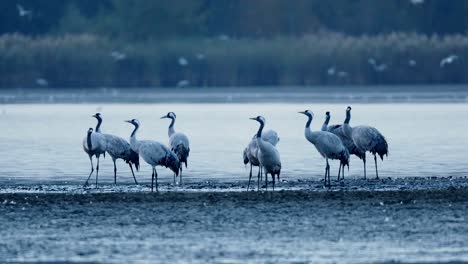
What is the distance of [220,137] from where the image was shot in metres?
32.4

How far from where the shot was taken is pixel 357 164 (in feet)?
82.5

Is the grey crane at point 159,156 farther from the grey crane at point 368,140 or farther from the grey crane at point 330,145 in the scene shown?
the grey crane at point 368,140

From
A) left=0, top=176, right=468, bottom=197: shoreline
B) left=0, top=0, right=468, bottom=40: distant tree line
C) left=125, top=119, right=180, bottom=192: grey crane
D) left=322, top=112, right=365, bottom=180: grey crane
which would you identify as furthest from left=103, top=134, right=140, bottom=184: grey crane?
left=0, top=0, right=468, bottom=40: distant tree line

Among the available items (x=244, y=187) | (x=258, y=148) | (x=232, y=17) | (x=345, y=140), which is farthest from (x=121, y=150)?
(x=232, y=17)

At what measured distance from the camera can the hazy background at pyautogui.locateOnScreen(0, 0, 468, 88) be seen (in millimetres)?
56406

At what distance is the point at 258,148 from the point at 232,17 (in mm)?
53429

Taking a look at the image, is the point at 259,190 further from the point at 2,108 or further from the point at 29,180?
the point at 2,108

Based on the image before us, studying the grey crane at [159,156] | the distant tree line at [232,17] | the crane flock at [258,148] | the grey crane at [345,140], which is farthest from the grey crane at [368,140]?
the distant tree line at [232,17]

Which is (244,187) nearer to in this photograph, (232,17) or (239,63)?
(239,63)

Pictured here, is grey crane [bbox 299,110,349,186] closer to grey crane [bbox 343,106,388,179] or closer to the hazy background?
grey crane [bbox 343,106,388,179]

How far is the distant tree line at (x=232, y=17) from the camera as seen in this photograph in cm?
6694

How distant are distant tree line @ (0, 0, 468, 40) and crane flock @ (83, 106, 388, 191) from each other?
4345cm

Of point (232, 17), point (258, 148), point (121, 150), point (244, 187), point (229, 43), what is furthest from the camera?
point (232, 17)

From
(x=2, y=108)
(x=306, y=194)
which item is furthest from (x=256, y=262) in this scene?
(x=2, y=108)
